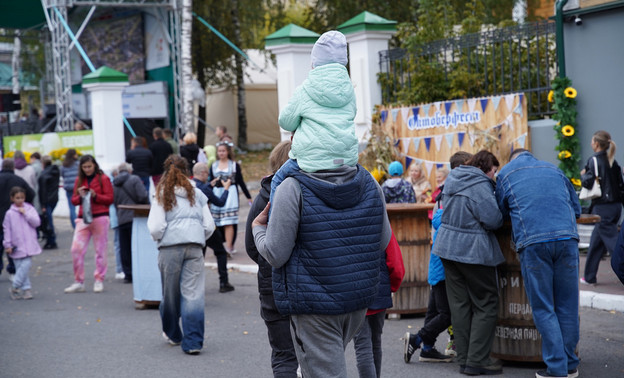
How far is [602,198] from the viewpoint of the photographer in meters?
9.75

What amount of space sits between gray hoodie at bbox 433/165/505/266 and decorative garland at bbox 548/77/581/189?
20.0ft

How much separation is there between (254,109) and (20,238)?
875 inches

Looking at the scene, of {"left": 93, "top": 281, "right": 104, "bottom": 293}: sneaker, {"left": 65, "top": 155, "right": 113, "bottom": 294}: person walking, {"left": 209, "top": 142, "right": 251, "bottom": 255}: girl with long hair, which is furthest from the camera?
{"left": 209, "top": 142, "right": 251, "bottom": 255}: girl with long hair

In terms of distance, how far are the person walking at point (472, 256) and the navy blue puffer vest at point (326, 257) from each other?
2.46 m

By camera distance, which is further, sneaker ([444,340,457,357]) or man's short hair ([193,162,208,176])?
man's short hair ([193,162,208,176])

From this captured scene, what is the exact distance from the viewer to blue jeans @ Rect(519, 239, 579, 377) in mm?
6023

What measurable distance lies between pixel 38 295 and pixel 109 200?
1.70 meters

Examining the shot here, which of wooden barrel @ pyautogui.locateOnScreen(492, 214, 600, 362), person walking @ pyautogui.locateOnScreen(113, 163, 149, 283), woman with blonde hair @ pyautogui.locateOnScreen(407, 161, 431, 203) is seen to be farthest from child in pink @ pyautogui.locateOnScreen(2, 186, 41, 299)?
wooden barrel @ pyautogui.locateOnScreen(492, 214, 600, 362)

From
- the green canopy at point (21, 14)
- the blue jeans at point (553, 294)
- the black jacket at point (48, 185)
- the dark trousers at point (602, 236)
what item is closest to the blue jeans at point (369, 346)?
the blue jeans at point (553, 294)

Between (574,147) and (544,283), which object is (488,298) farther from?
(574,147)

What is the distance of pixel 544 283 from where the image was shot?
6.04m

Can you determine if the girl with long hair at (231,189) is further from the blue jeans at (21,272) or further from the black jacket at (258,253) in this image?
the black jacket at (258,253)

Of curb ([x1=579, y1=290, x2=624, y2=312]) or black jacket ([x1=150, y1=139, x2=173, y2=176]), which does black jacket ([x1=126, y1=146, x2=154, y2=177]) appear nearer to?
black jacket ([x1=150, y1=139, x2=173, y2=176])

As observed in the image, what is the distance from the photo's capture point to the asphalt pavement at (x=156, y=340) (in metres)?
6.94
